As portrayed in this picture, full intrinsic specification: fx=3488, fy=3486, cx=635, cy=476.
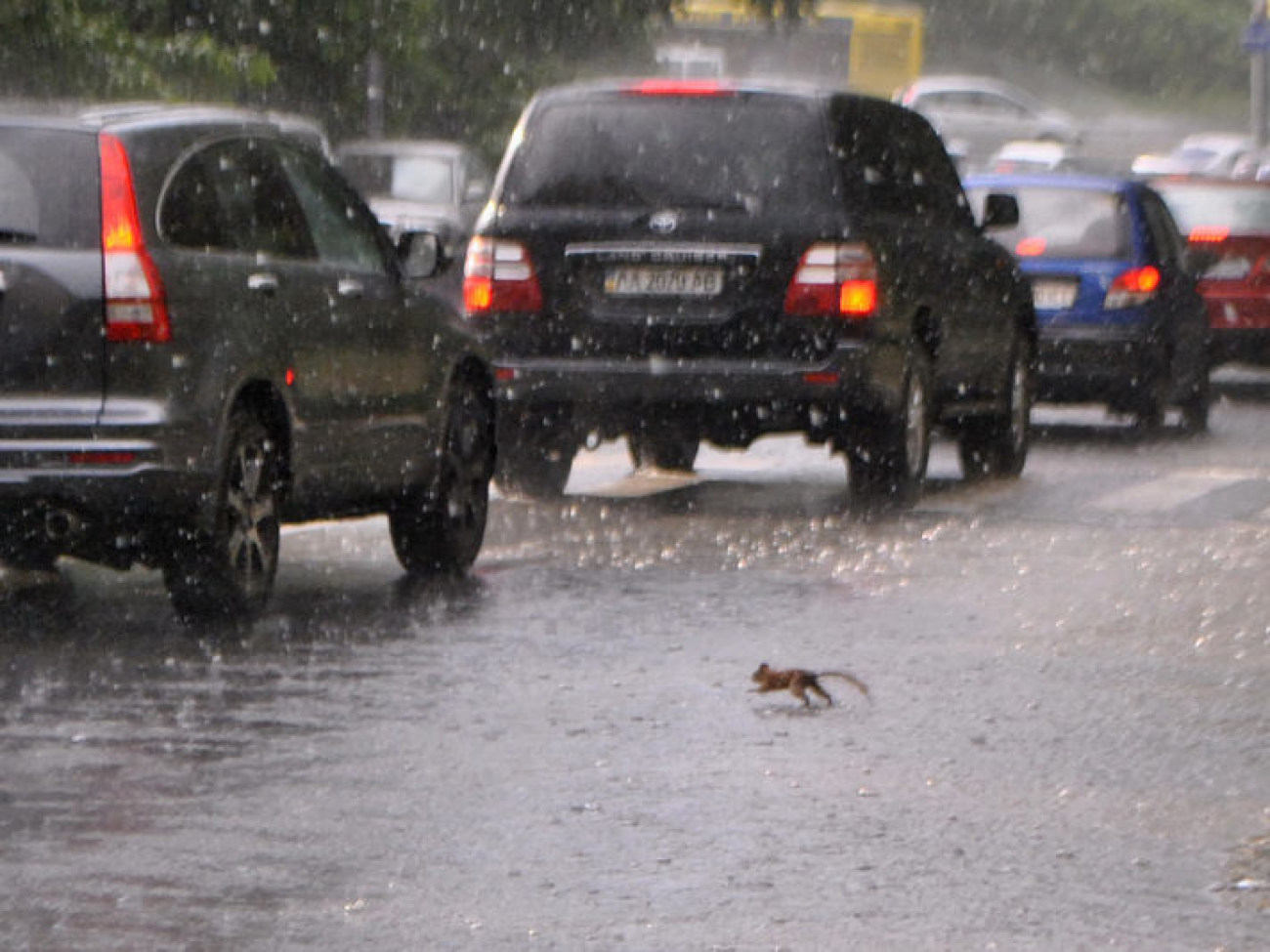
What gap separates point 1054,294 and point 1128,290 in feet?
1.36

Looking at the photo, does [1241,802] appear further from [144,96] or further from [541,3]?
[541,3]

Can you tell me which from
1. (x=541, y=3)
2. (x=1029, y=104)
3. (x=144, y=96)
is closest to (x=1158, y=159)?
(x=1029, y=104)

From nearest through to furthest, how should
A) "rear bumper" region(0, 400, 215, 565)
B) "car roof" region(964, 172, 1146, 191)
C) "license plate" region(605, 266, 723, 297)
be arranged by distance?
"rear bumper" region(0, 400, 215, 565)
"license plate" region(605, 266, 723, 297)
"car roof" region(964, 172, 1146, 191)

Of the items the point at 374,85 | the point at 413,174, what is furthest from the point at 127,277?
the point at 374,85

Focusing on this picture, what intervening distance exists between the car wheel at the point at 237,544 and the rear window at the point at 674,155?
158 inches

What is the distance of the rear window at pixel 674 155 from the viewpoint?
1436 centimetres

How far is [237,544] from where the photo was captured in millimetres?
10477

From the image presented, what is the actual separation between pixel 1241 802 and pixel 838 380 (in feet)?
21.7

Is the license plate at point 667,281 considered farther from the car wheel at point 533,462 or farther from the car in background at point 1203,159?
the car in background at point 1203,159

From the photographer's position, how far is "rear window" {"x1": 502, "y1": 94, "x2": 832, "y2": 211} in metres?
14.4

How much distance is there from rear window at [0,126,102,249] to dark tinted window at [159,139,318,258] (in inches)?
8.9

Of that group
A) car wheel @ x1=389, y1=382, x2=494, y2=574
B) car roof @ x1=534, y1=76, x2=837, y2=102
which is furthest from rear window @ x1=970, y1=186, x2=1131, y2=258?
car wheel @ x1=389, y1=382, x2=494, y2=574

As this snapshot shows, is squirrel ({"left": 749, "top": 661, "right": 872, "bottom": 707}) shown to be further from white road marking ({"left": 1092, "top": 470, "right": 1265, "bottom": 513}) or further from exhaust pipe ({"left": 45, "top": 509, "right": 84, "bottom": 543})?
white road marking ({"left": 1092, "top": 470, "right": 1265, "bottom": 513})

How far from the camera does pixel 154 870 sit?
6750 millimetres
